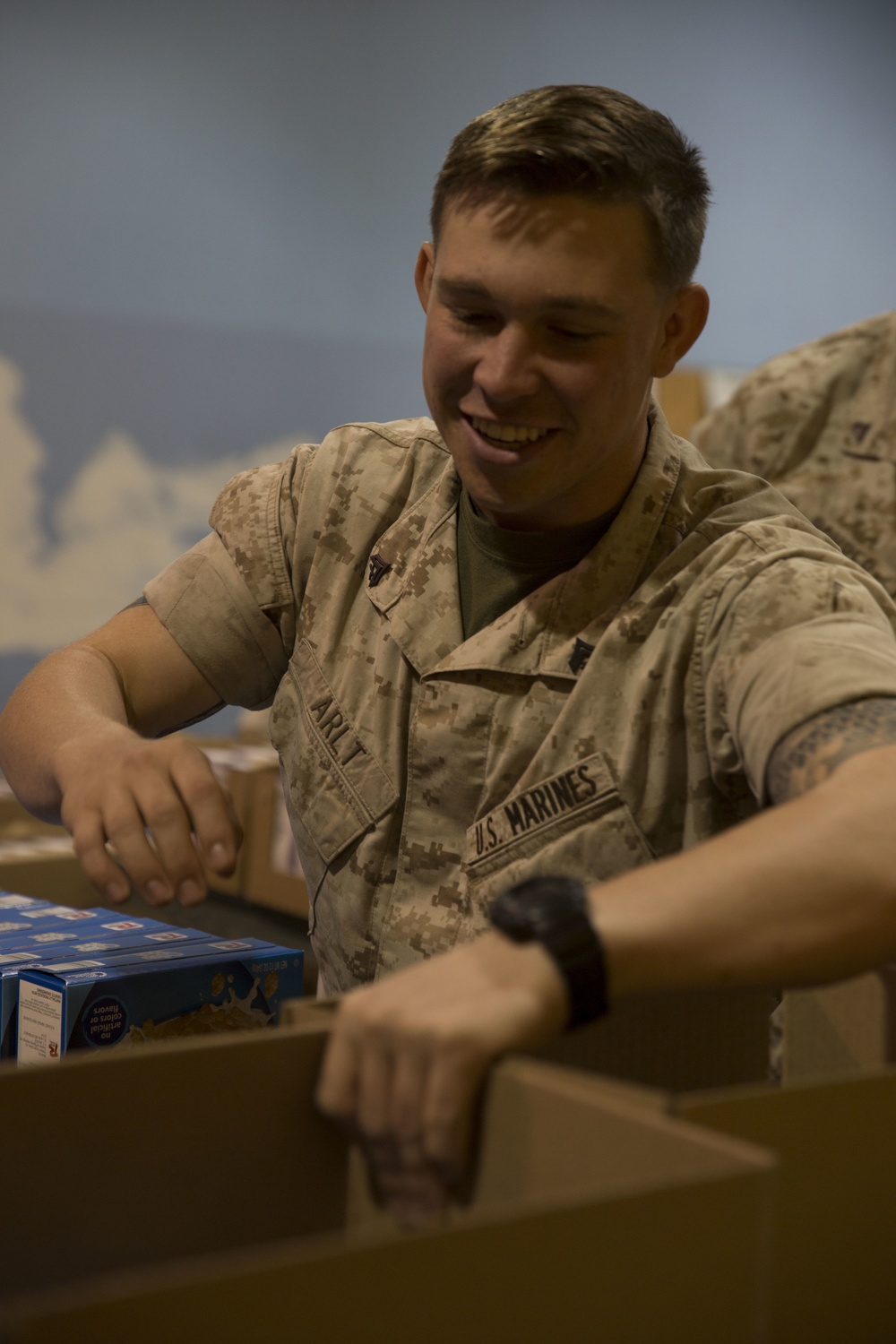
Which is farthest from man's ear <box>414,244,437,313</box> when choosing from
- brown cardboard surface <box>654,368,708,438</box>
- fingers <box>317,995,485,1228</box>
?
brown cardboard surface <box>654,368,708,438</box>

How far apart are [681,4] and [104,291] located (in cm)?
228

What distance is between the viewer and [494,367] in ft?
4.10

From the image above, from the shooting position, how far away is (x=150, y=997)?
1.06 meters

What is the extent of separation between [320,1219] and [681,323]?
96 cm

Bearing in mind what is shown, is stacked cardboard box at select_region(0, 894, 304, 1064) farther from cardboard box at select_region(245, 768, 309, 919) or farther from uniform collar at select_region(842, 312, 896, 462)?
cardboard box at select_region(245, 768, 309, 919)

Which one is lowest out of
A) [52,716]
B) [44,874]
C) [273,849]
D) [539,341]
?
[273,849]

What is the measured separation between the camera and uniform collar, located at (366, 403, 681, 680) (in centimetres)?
135

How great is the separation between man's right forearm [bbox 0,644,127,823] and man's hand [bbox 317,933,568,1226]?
1.90 feet

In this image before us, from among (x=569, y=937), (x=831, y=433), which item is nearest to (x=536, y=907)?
(x=569, y=937)

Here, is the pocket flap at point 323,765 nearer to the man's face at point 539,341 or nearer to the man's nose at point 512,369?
the man's face at point 539,341

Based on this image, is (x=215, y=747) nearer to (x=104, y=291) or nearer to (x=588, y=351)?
(x=104, y=291)

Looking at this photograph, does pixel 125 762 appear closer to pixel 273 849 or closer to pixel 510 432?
pixel 510 432

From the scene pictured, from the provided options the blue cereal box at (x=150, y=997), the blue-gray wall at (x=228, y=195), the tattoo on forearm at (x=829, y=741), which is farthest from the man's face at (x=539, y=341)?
the blue-gray wall at (x=228, y=195)

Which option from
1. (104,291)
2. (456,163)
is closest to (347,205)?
(104,291)
